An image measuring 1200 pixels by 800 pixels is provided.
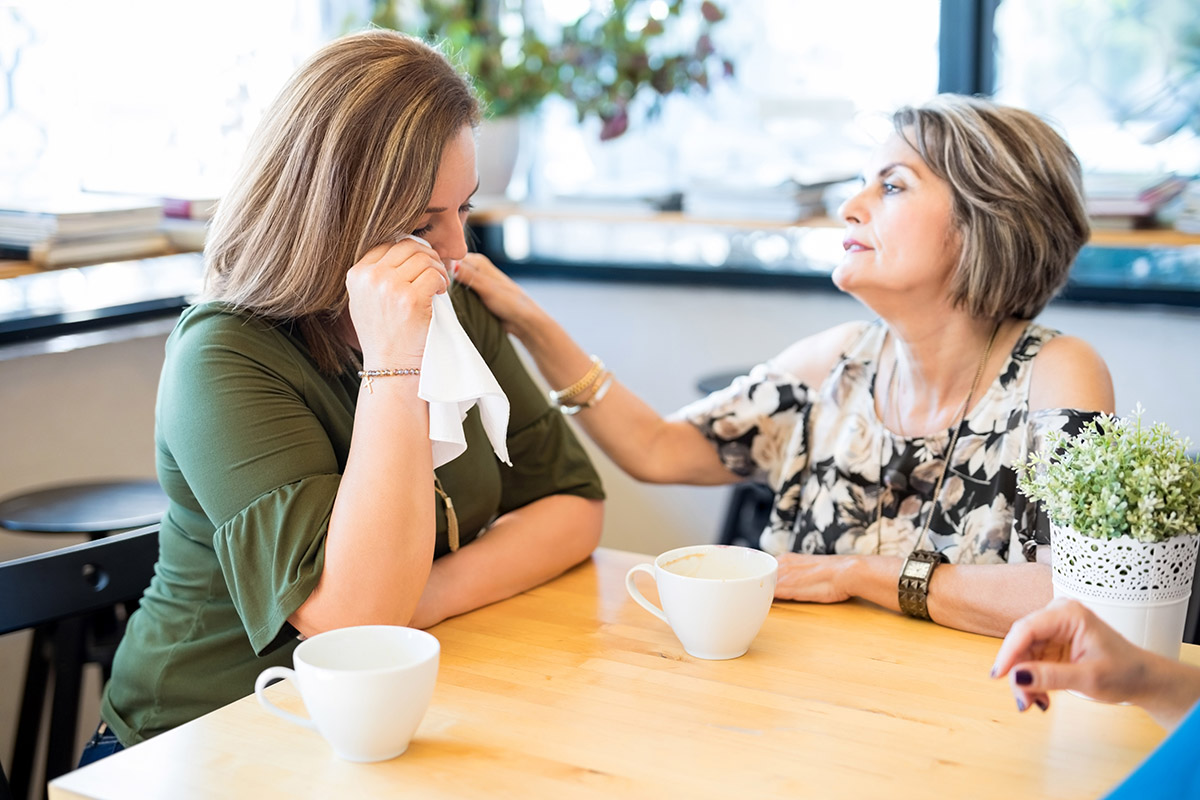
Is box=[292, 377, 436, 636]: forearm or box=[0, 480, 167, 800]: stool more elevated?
box=[292, 377, 436, 636]: forearm

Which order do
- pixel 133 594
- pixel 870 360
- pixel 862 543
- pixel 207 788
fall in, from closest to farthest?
pixel 207 788, pixel 133 594, pixel 862 543, pixel 870 360

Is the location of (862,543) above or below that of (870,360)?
below

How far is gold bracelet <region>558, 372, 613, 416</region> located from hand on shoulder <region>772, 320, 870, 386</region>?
251 millimetres

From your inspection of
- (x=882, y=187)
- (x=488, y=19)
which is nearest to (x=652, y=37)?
(x=488, y=19)

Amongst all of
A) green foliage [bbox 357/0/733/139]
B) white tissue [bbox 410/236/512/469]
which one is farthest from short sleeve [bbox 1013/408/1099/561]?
green foliage [bbox 357/0/733/139]

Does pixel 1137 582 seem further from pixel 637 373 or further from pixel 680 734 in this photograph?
pixel 637 373

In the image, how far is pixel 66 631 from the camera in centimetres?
166

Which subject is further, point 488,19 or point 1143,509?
point 488,19

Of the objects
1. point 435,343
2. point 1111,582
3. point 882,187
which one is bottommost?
point 1111,582

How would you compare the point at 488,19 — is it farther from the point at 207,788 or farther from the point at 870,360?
the point at 207,788

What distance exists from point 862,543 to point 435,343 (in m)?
0.64

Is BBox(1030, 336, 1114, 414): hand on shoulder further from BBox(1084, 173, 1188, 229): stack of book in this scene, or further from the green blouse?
BBox(1084, 173, 1188, 229): stack of book

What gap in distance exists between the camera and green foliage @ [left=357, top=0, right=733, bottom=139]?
9.71 feet

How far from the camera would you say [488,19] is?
3322mm
